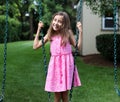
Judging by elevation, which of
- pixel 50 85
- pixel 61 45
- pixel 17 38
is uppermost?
pixel 61 45

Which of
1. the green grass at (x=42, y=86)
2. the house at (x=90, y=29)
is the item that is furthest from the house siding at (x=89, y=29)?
the green grass at (x=42, y=86)

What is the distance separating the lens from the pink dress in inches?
191

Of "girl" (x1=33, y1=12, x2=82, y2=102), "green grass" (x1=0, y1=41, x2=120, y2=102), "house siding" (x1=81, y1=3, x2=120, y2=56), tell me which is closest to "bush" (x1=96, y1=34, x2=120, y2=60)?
"green grass" (x1=0, y1=41, x2=120, y2=102)

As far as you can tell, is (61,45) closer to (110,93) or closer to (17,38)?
(110,93)

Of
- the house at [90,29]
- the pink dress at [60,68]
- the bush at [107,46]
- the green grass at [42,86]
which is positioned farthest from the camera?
the house at [90,29]

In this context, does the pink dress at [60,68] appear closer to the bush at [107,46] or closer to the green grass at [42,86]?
the green grass at [42,86]

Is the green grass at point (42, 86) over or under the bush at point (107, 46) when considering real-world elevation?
under

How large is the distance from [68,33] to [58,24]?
0.58ft

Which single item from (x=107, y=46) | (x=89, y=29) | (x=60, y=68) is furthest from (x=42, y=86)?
(x=89, y=29)

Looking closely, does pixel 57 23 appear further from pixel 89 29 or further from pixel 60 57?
pixel 89 29

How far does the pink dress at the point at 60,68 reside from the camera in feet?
15.9

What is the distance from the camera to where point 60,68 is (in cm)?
485

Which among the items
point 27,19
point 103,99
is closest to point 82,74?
point 103,99

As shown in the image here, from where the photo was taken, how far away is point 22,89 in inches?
323
